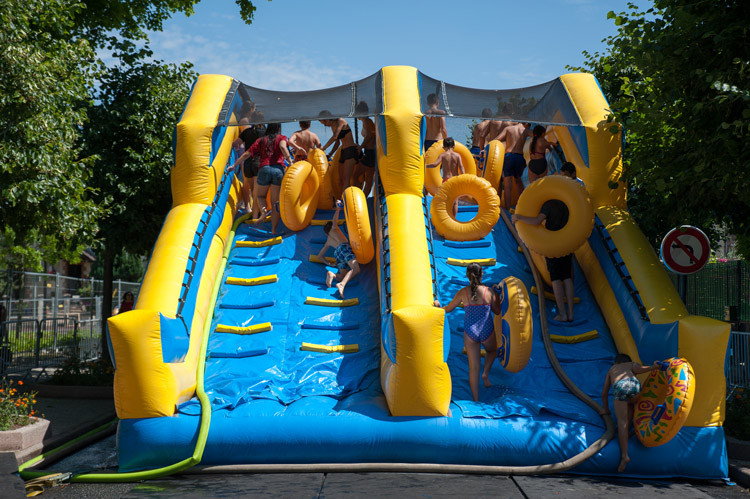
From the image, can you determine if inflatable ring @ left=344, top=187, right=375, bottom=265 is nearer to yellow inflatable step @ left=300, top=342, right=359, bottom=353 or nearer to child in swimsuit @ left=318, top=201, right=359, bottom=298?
child in swimsuit @ left=318, top=201, right=359, bottom=298

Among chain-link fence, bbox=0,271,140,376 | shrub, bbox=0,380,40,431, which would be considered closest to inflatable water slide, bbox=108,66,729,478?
shrub, bbox=0,380,40,431

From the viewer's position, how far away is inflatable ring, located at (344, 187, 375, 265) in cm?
859

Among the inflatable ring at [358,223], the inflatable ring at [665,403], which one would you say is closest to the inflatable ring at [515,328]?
the inflatable ring at [665,403]

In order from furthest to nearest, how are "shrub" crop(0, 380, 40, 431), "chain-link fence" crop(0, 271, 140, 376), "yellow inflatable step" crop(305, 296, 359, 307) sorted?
"chain-link fence" crop(0, 271, 140, 376) < "yellow inflatable step" crop(305, 296, 359, 307) < "shrub" crop(0, 380, 40, 431)

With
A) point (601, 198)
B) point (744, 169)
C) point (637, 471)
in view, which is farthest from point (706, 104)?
point (637, 471)

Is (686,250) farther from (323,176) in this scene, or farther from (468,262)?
(323,176)

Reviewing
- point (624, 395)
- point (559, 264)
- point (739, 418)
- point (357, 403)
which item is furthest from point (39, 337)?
point (739, 418)

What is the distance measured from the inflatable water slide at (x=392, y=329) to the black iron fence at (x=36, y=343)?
15.0 ft

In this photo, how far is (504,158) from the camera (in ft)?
35.7

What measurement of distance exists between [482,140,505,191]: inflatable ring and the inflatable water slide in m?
0.70

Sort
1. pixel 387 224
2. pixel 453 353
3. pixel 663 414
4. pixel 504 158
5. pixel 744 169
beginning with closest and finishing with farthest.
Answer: pixel 663 414 < pixel 744 169 < pixel 453 353 < pixel 387 224 < pixel 504 158

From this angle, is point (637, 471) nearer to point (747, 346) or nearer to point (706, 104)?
point (706, 104)

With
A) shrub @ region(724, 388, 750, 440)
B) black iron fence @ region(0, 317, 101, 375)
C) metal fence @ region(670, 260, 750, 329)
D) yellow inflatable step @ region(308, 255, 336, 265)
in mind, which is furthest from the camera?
metal fence @ region(670, 260, 750, 329)

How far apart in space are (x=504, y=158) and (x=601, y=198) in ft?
8.59
